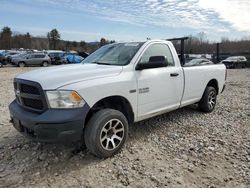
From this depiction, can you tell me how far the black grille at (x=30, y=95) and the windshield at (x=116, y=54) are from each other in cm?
146

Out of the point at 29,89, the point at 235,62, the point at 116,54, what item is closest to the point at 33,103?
the point at 29,89

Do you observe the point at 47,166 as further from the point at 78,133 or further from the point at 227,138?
the point at 227,138

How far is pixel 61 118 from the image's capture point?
3445mm

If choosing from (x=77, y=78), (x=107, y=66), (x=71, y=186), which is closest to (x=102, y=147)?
(x=71, y=186)

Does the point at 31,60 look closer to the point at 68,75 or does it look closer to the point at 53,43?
the point at 68,75

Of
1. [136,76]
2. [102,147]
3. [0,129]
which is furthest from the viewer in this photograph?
[0,129]

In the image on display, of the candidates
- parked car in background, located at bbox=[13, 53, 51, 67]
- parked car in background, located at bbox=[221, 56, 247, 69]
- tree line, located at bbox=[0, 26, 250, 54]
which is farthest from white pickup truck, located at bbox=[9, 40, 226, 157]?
tree line, located at bbox=[0, 26, 250, 54]

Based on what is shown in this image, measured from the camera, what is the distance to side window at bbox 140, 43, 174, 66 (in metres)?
4.68

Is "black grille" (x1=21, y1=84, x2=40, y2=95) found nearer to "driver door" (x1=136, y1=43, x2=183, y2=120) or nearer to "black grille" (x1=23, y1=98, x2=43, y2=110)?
"black grille" (x1=23, y1=98, x2=43, y2=110)

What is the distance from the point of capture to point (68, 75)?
379cm

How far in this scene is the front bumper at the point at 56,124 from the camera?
3.44 meters

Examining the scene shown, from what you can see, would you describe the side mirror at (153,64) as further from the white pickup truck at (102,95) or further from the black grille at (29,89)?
the black grille at (29,89)

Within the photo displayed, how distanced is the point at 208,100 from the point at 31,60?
27491mm

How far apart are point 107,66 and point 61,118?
134 cm
